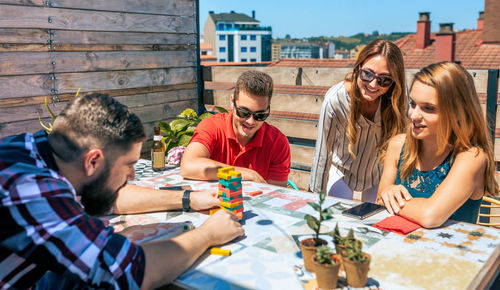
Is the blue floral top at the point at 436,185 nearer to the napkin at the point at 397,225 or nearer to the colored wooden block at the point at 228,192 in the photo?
the napkin at the point at 397,225

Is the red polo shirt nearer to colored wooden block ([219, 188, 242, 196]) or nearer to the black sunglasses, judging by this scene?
the black sunglasses

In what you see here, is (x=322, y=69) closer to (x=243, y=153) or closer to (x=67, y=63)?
(x=243, y=153)

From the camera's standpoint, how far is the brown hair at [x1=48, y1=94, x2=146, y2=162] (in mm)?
1462

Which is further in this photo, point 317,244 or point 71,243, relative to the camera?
point 317,244

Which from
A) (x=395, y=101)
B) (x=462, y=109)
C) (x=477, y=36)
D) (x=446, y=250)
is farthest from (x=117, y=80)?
(x=477, y=36)

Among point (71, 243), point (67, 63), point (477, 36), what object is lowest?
point (71, 243)

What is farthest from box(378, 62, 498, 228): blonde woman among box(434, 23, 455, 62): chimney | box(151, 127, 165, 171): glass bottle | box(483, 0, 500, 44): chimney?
box(434, 23, 455, 62): chimney

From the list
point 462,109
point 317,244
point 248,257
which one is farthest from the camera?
point 462,109

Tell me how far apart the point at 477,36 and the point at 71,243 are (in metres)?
29.4

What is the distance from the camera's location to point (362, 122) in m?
3.23

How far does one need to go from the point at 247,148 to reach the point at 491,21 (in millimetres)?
22252

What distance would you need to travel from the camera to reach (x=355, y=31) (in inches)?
6284

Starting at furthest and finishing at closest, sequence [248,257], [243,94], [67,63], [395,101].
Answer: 1. [67,63]
2. [395,101]
3. [243,94]
4. [248,257]

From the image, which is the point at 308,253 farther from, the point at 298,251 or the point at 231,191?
the point at 231,191
